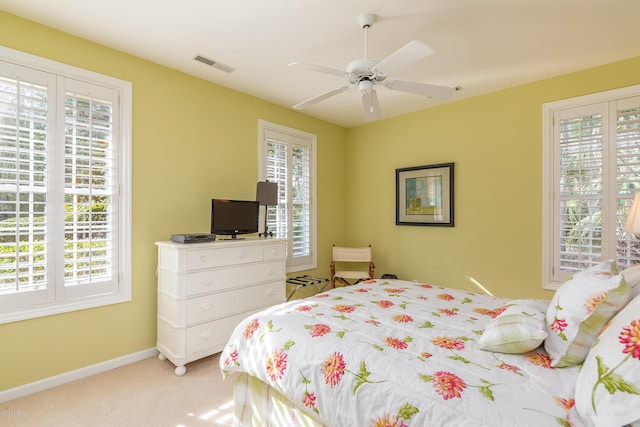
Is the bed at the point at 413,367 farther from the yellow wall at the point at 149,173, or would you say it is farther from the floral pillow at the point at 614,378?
the yellow wall at the point at 149,173

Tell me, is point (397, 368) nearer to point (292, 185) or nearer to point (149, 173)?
point (149, 173)

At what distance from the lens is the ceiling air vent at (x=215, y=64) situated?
282 cm

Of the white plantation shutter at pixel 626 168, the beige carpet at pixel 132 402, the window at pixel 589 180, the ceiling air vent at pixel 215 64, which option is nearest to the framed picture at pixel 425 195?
the window at pixel 589 180

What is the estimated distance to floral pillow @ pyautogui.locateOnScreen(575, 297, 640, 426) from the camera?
33.0 inches

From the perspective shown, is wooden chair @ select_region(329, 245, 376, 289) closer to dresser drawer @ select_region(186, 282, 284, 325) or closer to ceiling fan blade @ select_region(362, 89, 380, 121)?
dresser drawer @ select_region(186, 282, 284, 325)

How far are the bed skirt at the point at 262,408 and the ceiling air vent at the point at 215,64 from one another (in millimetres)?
2617

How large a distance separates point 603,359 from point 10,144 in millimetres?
3446

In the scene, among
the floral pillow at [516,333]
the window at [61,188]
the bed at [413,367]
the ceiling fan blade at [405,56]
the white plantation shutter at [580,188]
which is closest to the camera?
the bed at [413,367]

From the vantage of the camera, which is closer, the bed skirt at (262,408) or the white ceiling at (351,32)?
the bed skirt at (262,408)

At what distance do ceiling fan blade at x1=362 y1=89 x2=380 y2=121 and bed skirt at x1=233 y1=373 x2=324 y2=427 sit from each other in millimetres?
1962

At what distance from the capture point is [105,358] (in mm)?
2648

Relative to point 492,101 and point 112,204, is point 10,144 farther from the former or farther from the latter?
point 492,101

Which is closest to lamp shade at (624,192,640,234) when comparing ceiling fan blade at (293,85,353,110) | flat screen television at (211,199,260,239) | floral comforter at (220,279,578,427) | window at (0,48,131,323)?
floral comforter at (220,279,578,427)

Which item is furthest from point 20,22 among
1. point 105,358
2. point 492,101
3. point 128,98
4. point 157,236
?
point 492,101
